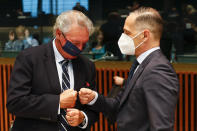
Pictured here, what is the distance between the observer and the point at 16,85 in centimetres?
196

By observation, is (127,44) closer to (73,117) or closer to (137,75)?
(137,75)

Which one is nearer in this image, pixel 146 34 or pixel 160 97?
pixel 160 97

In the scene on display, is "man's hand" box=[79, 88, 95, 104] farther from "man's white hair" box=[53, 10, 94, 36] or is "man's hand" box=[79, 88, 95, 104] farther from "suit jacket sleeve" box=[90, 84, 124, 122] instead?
"man's white hair" box=[53, 10, 94, 36]

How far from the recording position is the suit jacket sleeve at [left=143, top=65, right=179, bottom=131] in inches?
63.4

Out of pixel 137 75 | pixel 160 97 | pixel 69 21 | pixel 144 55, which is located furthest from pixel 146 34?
pixel 69 21

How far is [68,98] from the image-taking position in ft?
6.46

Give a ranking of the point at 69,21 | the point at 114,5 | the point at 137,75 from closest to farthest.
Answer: the point at 137,75 < the point at 69,21 < the point at 114,5

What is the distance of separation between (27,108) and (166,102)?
840mm

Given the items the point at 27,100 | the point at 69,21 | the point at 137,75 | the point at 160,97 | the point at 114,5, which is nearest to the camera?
the point at 160,97

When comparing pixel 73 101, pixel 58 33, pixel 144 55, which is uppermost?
pixel 58 33

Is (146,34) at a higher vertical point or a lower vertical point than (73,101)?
higher

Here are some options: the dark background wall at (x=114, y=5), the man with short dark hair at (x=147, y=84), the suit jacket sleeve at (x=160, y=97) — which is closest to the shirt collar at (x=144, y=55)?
the man with short dark hair at (x=147, y=84)

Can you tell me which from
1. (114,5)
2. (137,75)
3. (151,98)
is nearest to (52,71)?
(137,75)

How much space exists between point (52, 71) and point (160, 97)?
76 centimetres
